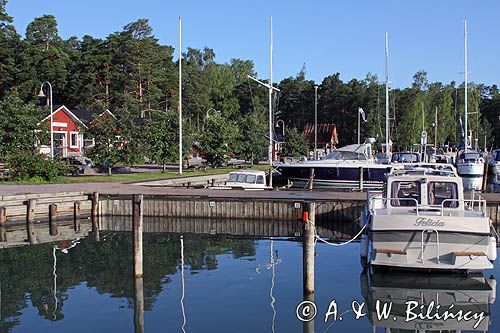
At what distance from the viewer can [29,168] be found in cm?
3825

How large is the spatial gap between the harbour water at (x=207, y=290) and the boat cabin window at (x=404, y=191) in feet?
8.01

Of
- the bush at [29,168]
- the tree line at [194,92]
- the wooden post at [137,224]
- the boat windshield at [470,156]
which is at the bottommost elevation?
the wooden post at [137,224]

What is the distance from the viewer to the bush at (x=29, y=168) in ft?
125

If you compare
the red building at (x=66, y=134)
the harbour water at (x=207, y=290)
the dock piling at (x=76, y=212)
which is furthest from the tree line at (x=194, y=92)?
the harbour water at (x=207, y=290)

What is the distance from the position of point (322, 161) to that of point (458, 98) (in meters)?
78.5

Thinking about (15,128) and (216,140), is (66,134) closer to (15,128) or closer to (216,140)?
(216,140)

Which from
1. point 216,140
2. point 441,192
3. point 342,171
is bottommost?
point 441,192

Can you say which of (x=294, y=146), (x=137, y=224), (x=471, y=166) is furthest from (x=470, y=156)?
(x=137, y=224)

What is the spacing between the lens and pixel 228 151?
55094mm

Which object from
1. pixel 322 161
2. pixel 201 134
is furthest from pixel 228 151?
pixel 322 161

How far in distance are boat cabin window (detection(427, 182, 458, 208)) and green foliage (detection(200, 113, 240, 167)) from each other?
1375 inches

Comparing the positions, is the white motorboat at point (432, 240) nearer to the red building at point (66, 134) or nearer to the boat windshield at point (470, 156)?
the boat windshield at point (470, 156)

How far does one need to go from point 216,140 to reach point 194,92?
182 ft

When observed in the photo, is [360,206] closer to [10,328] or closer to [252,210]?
[252,210]
